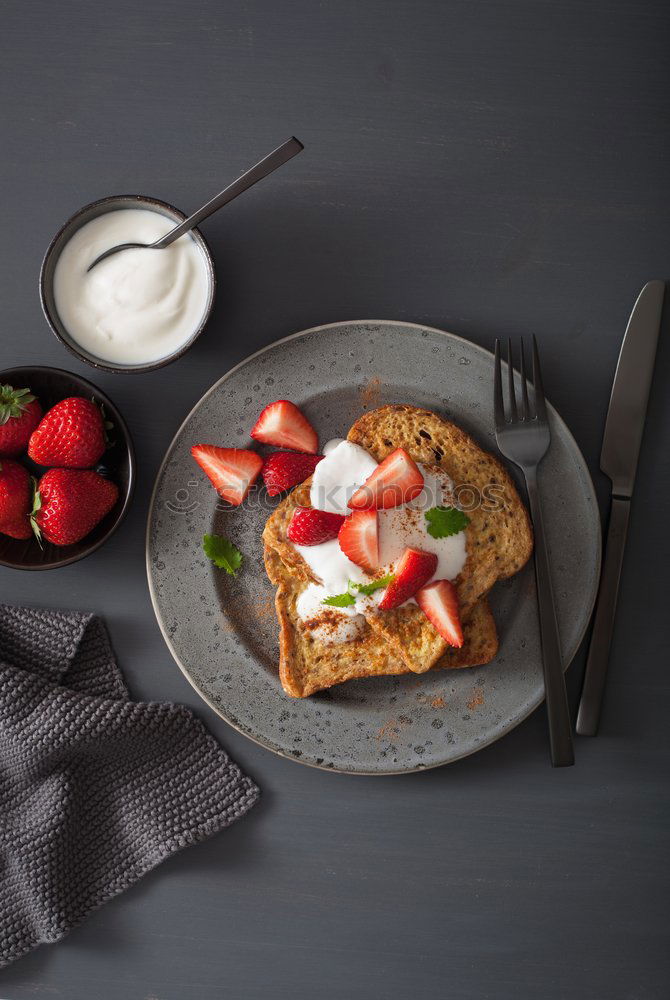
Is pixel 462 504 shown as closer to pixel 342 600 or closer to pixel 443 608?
pixel 443 608

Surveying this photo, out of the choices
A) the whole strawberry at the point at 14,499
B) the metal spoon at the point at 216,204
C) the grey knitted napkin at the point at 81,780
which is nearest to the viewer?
the metal spoon at the point at 216,204

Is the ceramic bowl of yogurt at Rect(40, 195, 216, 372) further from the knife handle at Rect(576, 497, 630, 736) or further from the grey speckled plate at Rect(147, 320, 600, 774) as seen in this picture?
the knife handle at Rect(576, 497, 630, 736)

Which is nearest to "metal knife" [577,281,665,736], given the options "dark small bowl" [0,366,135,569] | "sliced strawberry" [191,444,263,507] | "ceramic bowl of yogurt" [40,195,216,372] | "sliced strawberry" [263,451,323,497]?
"sliced strawberry" [263,451,323,497]

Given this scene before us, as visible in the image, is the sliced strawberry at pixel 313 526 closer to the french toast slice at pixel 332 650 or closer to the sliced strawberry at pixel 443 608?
the french toast slice at pixel 332 650

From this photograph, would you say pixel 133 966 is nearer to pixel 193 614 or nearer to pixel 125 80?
pixel 193 614

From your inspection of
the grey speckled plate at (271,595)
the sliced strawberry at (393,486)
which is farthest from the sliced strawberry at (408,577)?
the grey speckled plate at (271,595)

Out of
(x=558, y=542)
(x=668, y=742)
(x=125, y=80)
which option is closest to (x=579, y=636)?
(x=558, y=542)
